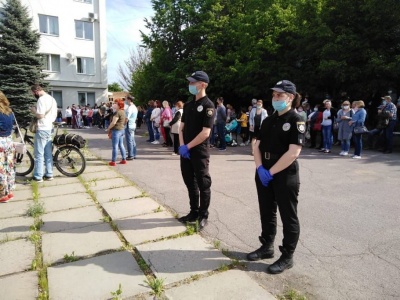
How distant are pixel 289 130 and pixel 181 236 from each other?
1.87 meters

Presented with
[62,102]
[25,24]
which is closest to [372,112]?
[25,24]

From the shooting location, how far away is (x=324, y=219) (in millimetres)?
4328

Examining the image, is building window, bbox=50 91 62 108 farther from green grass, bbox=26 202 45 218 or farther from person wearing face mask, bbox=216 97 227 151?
green grass, bbox=26 202 45 218

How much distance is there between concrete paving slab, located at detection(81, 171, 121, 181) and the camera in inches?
264

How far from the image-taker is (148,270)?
2.99 metres

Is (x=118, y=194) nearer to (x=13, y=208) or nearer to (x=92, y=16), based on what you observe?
(x=13, y=208)

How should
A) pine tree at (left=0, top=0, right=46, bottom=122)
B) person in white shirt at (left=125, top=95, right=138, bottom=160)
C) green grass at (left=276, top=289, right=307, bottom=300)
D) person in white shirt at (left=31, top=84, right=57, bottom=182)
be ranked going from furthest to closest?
1. pine tree at (left=0, top=0, right=46, bottom=122)
2. person in white shirt at (left=125, top=95, right=138, bottom=160)
3. person in white shirt at (left=31, top=84, right=57, bottom=182)
4. green grass at (left=276, top=289, right=307, bottom=300)

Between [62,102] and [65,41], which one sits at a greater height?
[65,41]

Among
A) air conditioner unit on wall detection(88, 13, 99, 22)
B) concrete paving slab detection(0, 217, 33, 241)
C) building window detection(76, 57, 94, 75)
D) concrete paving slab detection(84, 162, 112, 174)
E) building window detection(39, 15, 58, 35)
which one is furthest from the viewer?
building window detection(76, 57, 94, 75)

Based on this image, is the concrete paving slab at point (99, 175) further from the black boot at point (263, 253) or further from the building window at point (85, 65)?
the building window at point (85, 65)

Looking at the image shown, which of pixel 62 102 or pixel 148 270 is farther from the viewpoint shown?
pixel 62 102

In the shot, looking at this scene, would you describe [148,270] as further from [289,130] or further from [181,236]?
[289,130]

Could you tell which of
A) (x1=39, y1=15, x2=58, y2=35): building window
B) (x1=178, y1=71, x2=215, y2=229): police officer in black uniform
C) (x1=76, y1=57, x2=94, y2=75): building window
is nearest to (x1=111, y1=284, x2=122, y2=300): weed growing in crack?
(x1=178, y1=71, x2=215, y2=229): police officer in black uniform

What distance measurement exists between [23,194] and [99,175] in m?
1.75
